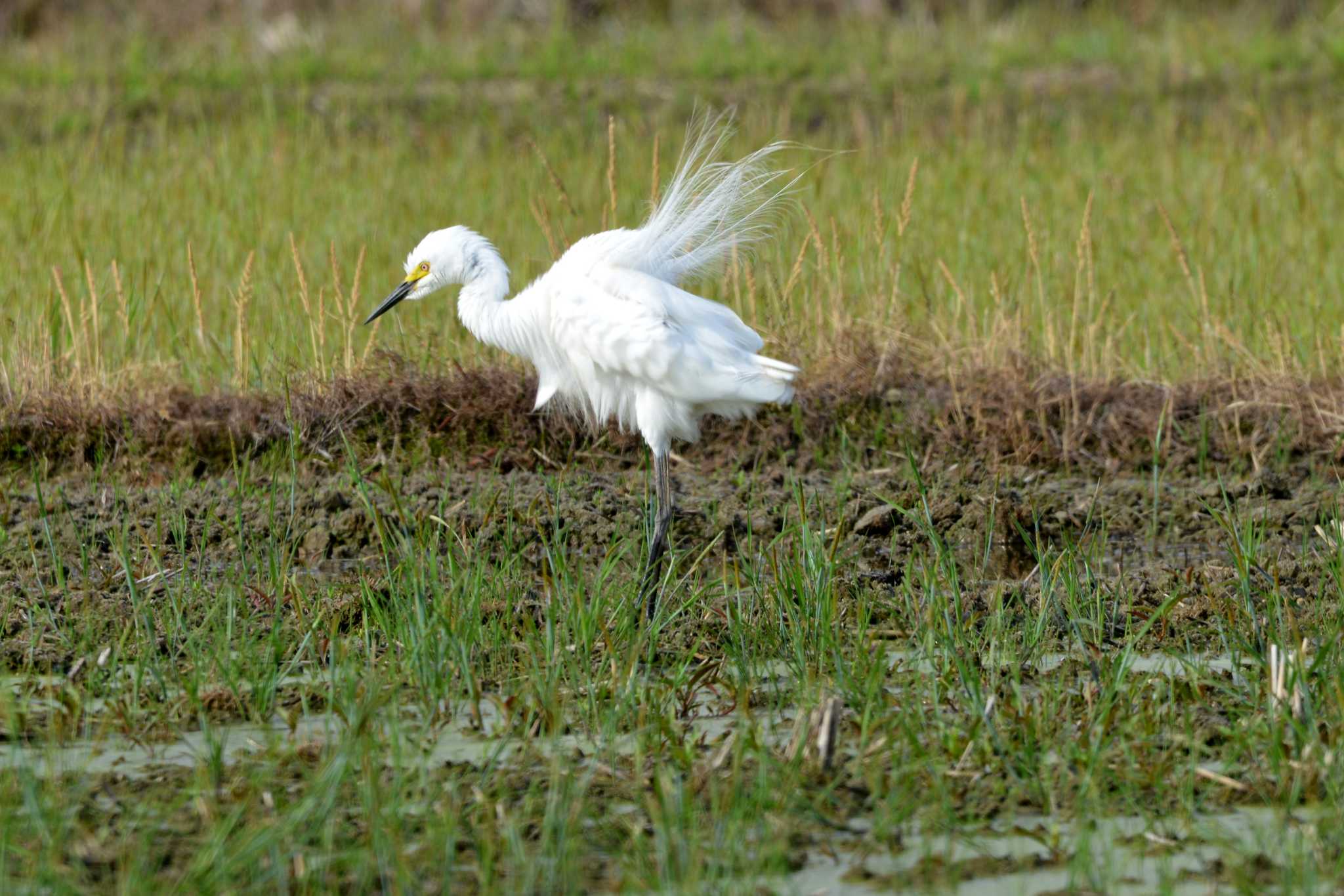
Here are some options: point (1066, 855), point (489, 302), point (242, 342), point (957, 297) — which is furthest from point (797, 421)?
point (1066, 855)

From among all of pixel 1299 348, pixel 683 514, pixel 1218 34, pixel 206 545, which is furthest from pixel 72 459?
pixel 1218 34

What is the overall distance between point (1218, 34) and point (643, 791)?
11139mm

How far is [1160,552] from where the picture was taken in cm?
480

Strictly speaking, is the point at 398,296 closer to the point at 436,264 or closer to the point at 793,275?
the point at 436,264

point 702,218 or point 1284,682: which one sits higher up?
point 702,218

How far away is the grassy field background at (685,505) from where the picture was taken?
277 centimetres

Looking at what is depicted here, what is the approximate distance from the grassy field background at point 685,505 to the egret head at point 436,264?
57 cm

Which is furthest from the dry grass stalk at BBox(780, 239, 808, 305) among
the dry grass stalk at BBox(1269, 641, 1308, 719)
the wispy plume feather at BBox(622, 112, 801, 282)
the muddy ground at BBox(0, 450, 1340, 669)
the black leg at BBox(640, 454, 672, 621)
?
the dry grass stalk at BBox(1269, 641, 1308, 719)

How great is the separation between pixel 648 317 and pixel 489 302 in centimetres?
58

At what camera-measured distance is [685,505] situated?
5.20 meters

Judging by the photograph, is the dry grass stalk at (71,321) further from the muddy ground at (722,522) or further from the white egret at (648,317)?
the white egret at (648,317)

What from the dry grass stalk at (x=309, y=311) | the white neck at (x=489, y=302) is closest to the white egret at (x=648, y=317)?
the white neck at (x=489, y=302)

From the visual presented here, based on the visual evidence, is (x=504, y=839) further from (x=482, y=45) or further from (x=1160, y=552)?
(x=482, y=45)

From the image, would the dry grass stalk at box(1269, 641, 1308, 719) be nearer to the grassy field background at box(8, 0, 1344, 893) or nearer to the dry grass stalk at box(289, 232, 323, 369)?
the grassy field background at box(8, 0, 1344, 893)
